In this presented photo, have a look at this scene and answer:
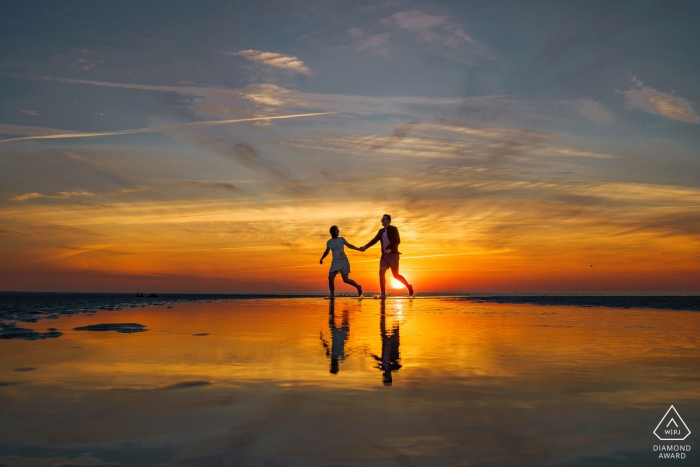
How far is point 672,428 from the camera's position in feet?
12.1

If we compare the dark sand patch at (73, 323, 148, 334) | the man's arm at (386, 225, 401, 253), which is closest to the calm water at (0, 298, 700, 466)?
the dark sand patch at (73, 323, 148, 334)

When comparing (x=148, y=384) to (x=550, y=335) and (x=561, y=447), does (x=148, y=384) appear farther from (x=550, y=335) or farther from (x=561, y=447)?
(x=550, y=335)

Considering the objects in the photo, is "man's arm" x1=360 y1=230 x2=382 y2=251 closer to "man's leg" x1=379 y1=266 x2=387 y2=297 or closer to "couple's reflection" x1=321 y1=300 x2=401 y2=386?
"man's leg" x1=379 y1=266 x2=387 y2=297

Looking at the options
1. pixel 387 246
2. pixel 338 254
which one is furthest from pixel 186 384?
pixel 338 254

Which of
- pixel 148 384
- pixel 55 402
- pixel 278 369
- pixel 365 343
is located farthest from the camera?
pixel 365 343

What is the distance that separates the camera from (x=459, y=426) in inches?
145

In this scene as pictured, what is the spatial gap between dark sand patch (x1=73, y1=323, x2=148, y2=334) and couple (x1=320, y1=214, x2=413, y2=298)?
11.6 metres

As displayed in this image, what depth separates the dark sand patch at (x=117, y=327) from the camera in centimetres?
1056

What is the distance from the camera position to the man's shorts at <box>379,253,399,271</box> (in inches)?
886

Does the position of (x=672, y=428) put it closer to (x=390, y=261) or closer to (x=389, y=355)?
(x=389, y=355)

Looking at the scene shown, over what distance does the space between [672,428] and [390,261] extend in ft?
61.9

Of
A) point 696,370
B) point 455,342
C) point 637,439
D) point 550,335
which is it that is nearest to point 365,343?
point 455,342

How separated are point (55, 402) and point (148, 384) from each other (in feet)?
2.82

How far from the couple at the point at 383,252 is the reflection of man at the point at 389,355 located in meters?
12.2
